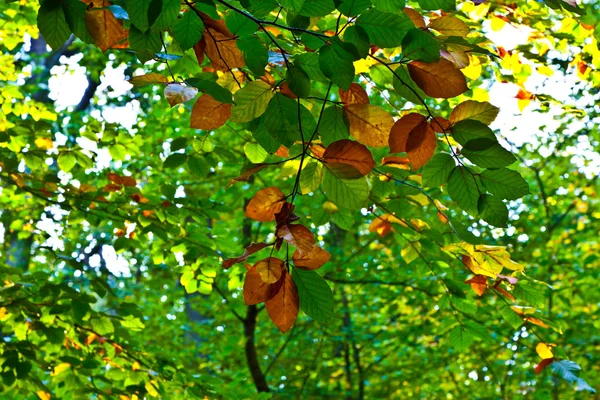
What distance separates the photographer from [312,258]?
2.87 ft

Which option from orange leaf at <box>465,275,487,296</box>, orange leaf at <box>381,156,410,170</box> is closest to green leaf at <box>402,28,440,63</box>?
orange leaf at <box>381,156,410,170</box>

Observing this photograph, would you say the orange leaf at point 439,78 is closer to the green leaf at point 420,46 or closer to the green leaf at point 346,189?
the green leaf at point 420,46

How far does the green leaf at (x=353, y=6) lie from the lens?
86cm

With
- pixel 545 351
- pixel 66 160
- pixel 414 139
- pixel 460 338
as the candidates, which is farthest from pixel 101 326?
pixel 414 139

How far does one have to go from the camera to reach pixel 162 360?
2777 millimetres

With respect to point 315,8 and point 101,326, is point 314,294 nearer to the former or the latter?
point 315,8

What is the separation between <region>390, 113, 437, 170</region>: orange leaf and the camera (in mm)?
958

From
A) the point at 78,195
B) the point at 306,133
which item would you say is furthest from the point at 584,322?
the point at 306,133

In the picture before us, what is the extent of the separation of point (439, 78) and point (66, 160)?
6.30ft

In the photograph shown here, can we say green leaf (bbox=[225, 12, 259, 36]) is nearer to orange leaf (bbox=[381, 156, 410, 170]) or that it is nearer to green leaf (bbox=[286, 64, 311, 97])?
green leaf (bbox=[286, 64, 311, 97])

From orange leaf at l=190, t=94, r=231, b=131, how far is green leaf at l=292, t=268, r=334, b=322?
1.05 ft

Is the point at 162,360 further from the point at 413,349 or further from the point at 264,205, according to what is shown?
the point at 413,349

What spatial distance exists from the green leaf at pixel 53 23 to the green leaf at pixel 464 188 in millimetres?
741

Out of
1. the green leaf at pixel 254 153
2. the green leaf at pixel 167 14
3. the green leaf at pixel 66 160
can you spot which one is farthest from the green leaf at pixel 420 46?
the green leaf at pixel 66 160
